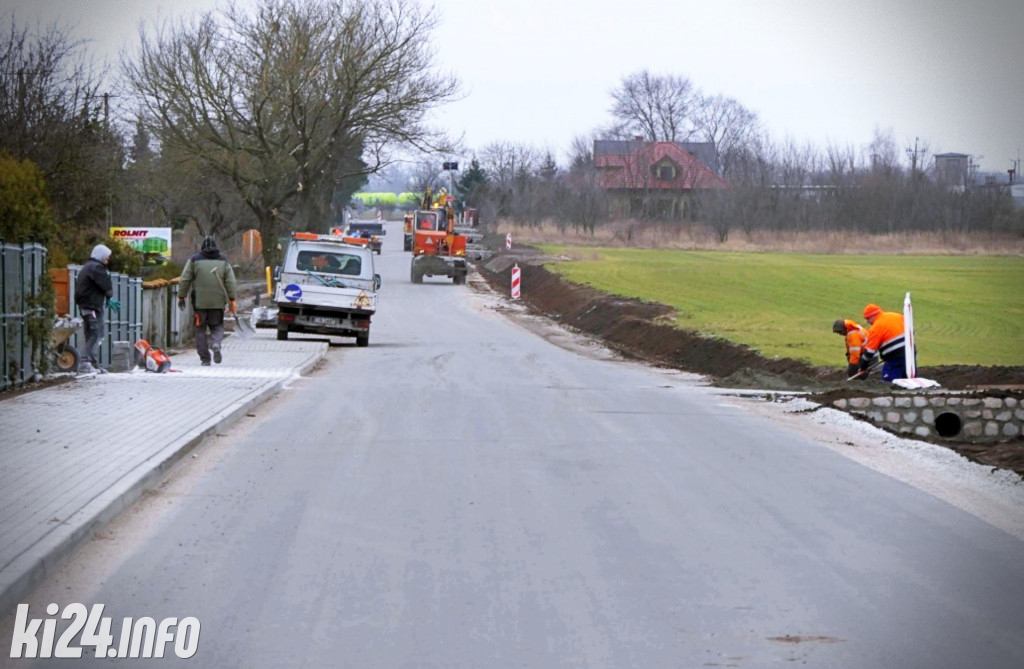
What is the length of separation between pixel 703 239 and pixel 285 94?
4309 cm

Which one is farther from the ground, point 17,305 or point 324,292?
point 17,305

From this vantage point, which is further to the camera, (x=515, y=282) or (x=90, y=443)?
(x=515, y=282)

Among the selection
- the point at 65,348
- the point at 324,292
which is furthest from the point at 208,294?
the point at 324,292

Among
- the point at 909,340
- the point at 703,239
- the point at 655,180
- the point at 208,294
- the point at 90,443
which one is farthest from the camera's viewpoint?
the point at 655,180

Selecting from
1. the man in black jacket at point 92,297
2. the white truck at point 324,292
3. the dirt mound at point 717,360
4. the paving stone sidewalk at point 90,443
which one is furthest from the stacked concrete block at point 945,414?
the white truck at point 324,292

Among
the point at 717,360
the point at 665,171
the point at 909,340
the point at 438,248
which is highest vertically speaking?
the point at 665,171

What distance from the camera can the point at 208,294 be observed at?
71.5 ft

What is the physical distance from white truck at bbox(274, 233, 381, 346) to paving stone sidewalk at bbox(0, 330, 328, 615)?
831 cm

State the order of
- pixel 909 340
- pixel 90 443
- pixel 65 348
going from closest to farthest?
pixel 90 443
pixel 65 348
pixel 909 340

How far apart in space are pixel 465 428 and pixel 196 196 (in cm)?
4848

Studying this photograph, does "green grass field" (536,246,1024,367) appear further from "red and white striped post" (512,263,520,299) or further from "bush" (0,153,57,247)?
"bush" (0,153,57,247)

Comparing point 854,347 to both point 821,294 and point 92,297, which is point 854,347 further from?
point 821,294

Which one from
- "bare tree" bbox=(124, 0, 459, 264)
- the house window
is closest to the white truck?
"bare tree" bbox=(124, 0, 459, 264)

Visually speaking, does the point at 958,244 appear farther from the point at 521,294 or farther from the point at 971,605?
the point at 971,605
